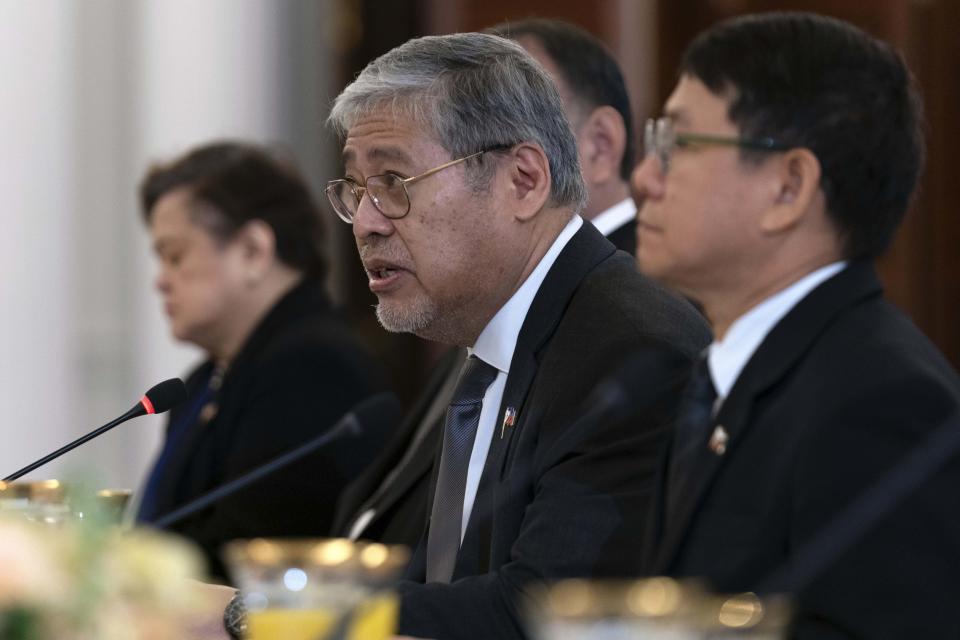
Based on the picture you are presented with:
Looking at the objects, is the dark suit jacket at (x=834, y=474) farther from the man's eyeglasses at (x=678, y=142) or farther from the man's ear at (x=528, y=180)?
the man's ear at (x=528, y=180)

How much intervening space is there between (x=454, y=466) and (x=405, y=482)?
1.34 ft

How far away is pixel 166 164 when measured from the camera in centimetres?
357

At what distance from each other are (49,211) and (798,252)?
3822mm

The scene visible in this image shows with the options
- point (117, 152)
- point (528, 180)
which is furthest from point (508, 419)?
point (117, 152)

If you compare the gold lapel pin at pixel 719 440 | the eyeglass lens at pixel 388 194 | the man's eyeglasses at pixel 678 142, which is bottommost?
the gold lapel pin at pixel 719 440

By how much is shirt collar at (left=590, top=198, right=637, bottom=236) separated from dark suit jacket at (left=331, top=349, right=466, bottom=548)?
34 cm

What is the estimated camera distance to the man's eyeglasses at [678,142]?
5.46ft

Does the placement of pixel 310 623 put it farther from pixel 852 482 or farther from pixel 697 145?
pixel 697 145

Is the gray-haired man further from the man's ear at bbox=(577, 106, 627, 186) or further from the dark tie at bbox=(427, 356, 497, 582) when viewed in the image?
the man's ear at bbox=(577, 106, 627, 186)

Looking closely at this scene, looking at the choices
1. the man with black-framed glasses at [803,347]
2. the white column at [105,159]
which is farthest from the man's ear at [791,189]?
the white column at [105,159]

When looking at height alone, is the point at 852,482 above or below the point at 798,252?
below

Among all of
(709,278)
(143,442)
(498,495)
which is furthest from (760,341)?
(143,442)

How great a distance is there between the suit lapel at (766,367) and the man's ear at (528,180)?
573 millimetres

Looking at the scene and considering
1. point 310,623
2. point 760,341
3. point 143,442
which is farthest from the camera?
point 143,442
